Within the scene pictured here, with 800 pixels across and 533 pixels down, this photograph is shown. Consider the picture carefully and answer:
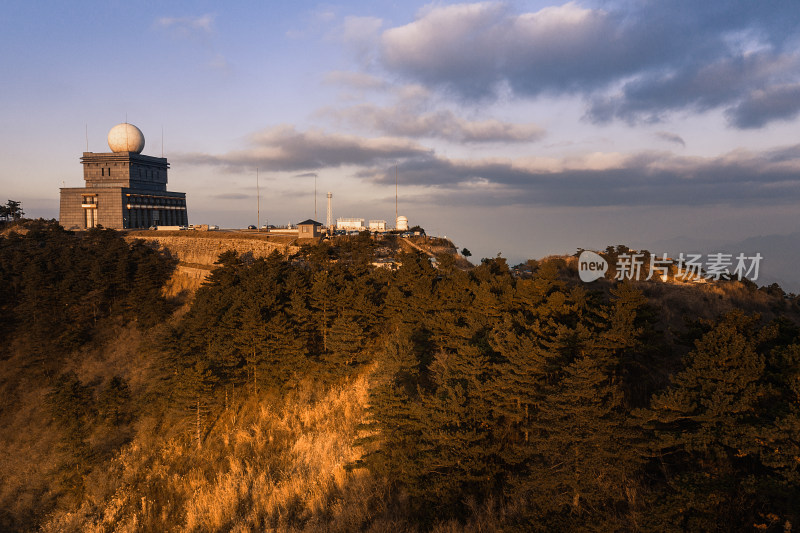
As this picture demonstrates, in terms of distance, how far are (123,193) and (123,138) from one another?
12.6 meters

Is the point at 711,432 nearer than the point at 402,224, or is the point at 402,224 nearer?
the point at 711,432

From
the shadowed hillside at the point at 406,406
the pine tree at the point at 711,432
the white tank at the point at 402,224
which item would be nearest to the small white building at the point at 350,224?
the white tank at the point at 402,224

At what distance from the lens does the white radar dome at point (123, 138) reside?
270ft

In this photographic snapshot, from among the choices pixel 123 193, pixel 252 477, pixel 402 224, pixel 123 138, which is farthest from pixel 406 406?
pixel 123 138

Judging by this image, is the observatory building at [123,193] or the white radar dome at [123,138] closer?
the observatory building at [123,193]

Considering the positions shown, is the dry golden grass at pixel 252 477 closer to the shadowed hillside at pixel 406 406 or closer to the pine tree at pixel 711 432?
the shadowed hillside at pixel 406 406

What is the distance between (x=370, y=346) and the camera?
1236 inches

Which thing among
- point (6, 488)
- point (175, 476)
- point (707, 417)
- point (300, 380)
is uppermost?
point (707, 417)

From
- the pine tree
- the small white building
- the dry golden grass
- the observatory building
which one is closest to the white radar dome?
the observatory building

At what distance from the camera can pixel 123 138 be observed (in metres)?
82.4

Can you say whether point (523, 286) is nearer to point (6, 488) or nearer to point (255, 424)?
point (255, 424)

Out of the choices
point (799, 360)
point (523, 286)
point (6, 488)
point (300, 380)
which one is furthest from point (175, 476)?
point (799, 360)

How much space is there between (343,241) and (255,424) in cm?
2803

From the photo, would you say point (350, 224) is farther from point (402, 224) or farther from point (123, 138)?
point (123, 138)
